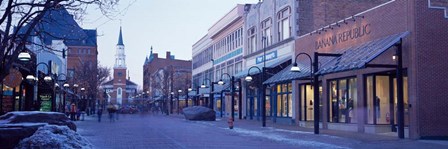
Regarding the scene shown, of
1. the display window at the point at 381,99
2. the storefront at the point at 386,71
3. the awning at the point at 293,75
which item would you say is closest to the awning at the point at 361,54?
the storefront at the point at 386,71

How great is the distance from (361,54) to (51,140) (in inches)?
581

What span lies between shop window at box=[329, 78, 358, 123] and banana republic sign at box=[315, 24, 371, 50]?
201 cm

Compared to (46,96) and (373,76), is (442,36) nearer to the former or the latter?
(373,76)

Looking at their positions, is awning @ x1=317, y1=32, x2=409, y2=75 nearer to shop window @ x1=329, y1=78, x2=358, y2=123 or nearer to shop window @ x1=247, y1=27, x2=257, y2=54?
shop window @ x1=329, y1=78, x2=358, y2=123

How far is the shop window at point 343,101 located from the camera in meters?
26.9

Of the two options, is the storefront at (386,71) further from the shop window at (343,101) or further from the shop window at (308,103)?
the shop window at (308,103)

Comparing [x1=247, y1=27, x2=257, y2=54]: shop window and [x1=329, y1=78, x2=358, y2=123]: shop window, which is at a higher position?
[x1=247, y1=27, x2=257, y2=54]: shop window

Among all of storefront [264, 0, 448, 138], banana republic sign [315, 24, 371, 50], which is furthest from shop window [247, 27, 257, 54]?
banana republic sign [315, 24, 371, 50]

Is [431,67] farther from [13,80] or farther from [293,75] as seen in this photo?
[13,80]

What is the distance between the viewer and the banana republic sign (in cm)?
2570

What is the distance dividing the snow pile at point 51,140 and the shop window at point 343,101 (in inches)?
662

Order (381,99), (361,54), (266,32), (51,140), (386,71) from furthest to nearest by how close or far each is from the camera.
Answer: (266,32), (381,99), (386,71), (361,54), (51,140)

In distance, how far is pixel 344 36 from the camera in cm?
2753

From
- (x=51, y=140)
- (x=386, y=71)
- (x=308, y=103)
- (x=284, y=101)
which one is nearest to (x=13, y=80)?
(x=51, y=140)
